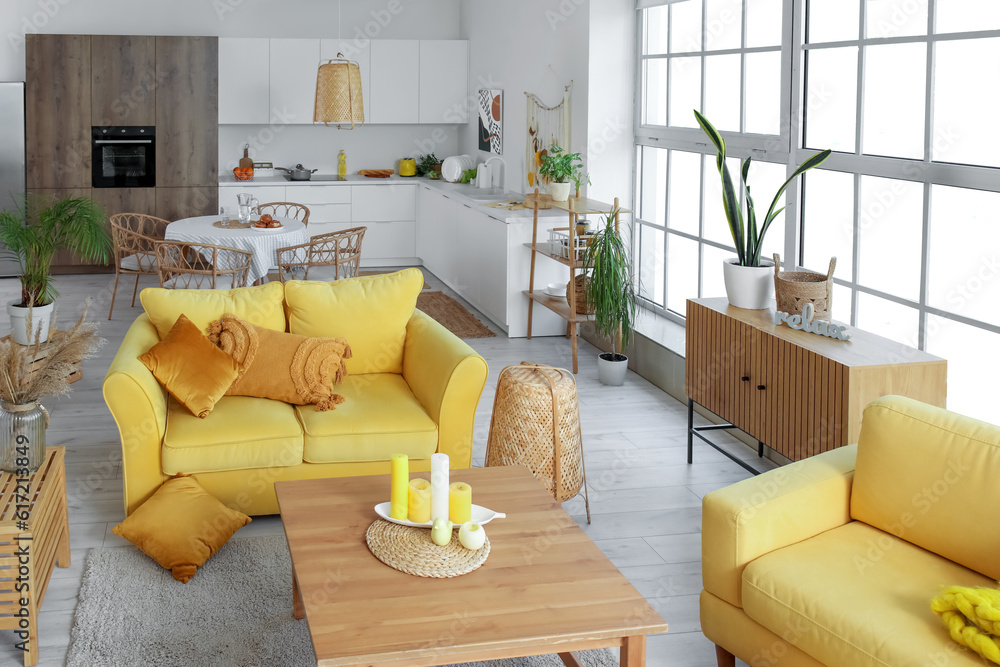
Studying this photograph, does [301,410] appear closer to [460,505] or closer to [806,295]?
[460,505]

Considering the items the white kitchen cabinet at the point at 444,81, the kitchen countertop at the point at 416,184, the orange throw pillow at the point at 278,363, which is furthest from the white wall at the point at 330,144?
the orange throw pillow at the point at 278,363

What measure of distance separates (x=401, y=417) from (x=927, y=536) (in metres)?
1.96

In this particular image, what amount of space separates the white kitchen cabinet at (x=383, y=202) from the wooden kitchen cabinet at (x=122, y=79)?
2.00 m

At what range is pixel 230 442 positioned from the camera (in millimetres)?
3727

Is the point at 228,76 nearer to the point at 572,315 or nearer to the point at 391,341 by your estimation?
the point at 572,315

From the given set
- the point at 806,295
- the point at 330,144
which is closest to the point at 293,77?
the point at 330,144

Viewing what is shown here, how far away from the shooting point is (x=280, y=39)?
9.25 m

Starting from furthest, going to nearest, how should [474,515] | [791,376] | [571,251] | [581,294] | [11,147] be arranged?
Result: [11,147] < [581,294] < [571,251] < [791,376] < [474,515]

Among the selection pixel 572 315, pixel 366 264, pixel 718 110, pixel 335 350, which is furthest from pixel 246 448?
pixel 366 264

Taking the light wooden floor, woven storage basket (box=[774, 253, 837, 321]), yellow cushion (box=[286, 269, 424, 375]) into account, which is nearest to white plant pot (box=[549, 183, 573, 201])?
the light wooden floor

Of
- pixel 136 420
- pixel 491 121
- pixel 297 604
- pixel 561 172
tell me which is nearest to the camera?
pixel 297 604

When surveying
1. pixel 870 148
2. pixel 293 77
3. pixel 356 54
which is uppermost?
pixel 356 54

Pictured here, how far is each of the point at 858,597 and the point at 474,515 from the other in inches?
42.4

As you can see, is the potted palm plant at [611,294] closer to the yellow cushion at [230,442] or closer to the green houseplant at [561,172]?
the green houseplant at [561,172]
